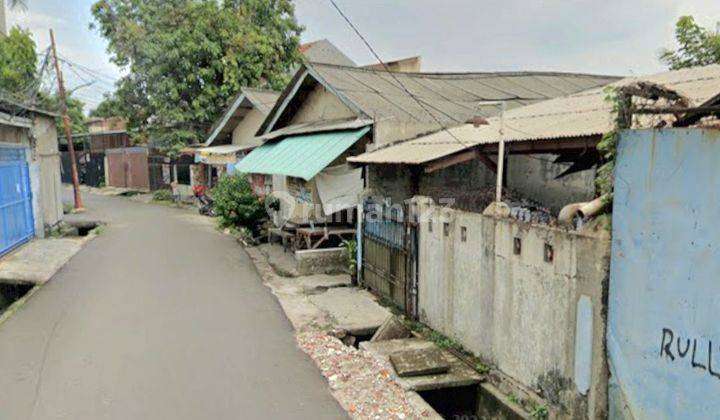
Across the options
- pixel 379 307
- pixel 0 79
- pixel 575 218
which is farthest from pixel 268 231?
pixel 0 79

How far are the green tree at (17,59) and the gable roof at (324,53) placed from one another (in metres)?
15.5

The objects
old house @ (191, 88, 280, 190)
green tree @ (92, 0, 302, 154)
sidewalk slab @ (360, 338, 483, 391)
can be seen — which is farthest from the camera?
green tree @ (92, 0, 302, 154)

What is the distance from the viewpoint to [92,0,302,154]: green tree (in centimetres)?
2459

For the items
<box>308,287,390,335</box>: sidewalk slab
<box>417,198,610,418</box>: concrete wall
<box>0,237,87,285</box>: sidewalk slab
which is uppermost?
<box>417,198,610,418</box>: concrete wall

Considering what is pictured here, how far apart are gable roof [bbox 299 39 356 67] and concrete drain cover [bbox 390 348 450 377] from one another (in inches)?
1169

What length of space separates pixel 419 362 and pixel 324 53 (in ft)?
104

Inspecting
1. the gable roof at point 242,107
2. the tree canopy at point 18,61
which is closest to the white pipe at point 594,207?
the gable roof at point 242,107

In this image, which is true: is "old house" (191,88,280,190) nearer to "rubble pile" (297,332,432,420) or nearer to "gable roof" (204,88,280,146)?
"gable roof" (204,88,280,146)

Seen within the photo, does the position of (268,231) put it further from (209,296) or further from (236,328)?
(236,328)

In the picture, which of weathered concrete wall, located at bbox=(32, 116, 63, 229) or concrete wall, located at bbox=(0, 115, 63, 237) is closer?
concrete wall, located at bbox=(0, 115, 63, 237)

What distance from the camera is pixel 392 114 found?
37.2ft

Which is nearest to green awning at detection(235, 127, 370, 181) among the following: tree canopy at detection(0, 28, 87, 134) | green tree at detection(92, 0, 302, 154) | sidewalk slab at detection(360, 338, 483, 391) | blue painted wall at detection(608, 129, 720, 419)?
sidewalk slab at detection(360, 338, 483, 391)

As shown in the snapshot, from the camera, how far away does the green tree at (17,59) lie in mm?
22672

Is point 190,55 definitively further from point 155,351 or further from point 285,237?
point 155,351
